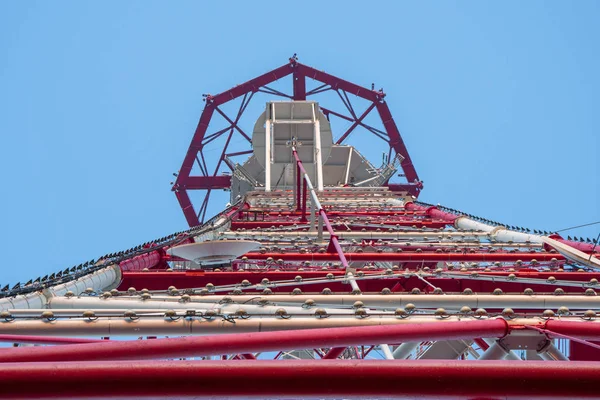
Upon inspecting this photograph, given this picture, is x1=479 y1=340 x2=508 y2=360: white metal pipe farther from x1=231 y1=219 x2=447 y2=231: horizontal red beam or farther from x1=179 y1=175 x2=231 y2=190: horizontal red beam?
x1=179 y1=175 x2=231 y2=190: horizontal red beam

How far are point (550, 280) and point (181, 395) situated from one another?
571 cm

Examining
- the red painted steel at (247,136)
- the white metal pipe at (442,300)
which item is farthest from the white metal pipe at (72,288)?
the red painted steel at (247,136)

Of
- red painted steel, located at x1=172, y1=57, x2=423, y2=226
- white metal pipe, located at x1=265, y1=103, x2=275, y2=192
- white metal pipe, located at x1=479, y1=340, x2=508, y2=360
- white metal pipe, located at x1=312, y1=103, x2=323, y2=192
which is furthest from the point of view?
red painted steel, located at x1=172, y1=57, x2=423, y2=226

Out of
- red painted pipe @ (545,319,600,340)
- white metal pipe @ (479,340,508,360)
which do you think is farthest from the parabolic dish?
red painted pipe @ (545,319,600,340)

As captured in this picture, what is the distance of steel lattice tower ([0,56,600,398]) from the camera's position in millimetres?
3260

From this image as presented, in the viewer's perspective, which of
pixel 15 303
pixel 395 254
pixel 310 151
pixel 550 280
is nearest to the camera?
pixel 15 303

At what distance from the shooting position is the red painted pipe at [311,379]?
321 centimetres

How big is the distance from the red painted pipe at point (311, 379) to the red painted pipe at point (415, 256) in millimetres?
6482

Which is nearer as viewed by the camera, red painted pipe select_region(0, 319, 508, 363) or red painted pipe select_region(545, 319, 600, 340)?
red painted pipe select_region(0, 319, 508, 363)

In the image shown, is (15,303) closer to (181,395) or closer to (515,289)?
(181,395)

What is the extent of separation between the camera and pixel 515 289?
851 centimetres

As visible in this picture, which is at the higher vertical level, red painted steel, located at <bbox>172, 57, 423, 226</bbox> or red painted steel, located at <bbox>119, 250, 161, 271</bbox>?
red painted steel, located at <bbox>172, 57, 423, 226</bbox>

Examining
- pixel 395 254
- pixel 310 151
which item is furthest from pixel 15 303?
pixel 310 151

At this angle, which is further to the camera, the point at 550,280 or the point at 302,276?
the point at 302,276
